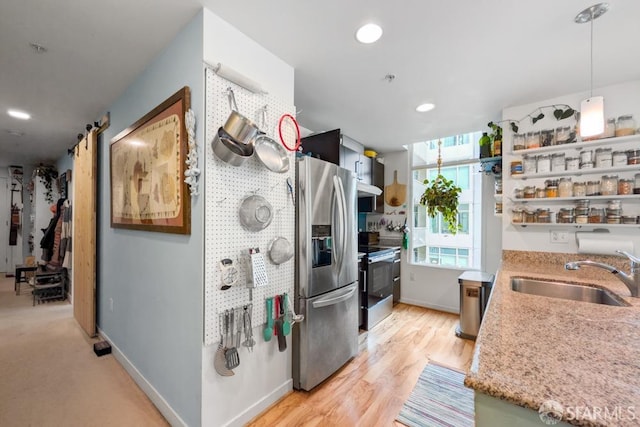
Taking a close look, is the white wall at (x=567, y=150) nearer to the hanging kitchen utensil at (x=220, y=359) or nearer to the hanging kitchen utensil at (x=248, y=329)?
the hanging kitchen utensil at (x=248, y=329)

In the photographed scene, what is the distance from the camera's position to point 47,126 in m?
3.23

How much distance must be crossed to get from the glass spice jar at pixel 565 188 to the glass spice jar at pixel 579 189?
27 mm

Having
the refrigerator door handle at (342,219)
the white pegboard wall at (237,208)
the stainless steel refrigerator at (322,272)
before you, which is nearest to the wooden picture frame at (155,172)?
the white pegboard wall at (237,208)

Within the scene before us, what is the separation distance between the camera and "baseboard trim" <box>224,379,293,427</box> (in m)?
1.60

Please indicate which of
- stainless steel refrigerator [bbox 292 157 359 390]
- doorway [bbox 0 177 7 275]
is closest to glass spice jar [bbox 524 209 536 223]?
stainless steel refrigerator [bbox 292 157 359 390]

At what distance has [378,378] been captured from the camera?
2184 millimetres

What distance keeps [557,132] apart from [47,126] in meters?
5.55

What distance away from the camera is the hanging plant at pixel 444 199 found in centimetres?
354

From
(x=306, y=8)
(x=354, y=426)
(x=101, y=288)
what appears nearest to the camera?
(x=306, y=8)

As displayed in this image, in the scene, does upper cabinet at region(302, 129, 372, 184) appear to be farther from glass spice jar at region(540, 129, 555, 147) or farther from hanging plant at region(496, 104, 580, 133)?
glass spice jar at region(540, 129, 555, 147)

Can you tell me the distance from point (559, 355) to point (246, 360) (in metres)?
1.54

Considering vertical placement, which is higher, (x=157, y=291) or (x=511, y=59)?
(x=511, y=59)

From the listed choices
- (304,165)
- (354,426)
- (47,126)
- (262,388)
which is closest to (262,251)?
(304,165)

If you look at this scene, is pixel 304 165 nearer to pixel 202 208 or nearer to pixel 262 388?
pixel 202 208
